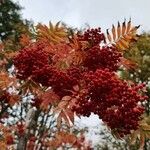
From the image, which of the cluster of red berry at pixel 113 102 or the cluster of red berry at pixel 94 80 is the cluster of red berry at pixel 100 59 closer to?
the cluster of red berry at pixel 94 80

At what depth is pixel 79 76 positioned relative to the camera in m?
7.51

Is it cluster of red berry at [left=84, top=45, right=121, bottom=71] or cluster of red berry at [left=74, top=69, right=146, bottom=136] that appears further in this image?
cluster of red berry at [left=84, top=45, right=121, bottom=71]

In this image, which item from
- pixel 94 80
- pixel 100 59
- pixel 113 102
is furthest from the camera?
pixel 100 59

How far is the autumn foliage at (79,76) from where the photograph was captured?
6.95 meters

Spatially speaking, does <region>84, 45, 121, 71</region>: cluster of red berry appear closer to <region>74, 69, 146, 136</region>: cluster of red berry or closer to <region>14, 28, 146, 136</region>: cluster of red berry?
<region>14, 28, 146, 136</region>: cluster of red berry

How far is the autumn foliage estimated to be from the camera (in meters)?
6.95

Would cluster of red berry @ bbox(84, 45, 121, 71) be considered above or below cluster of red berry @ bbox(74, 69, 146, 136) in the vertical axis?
above

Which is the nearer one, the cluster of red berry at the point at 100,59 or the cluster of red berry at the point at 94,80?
the cluster of red berry at the point at 94,80

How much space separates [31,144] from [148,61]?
9.22 meters

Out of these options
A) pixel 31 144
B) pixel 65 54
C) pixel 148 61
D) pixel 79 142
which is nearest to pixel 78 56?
pixel 65 54

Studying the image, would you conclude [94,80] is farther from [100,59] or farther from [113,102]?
[100,59]

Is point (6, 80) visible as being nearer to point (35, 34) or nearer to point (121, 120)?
point (35, 34)

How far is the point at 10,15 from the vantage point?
111 ft

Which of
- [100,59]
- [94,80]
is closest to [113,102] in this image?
[94,80]
